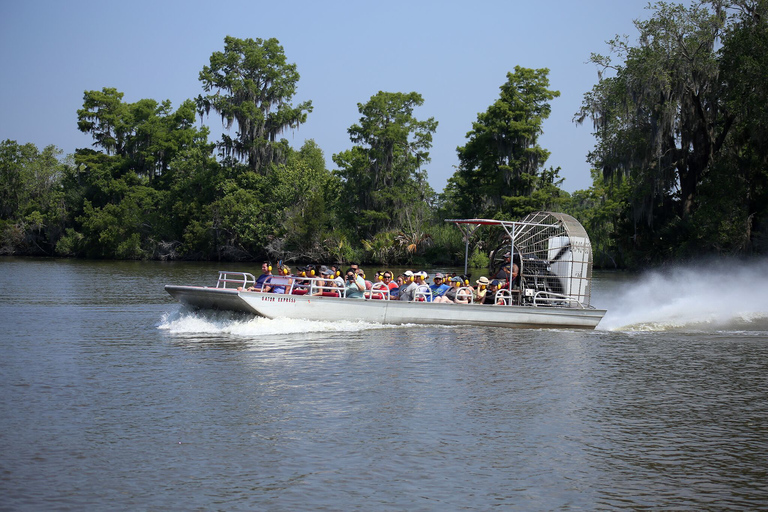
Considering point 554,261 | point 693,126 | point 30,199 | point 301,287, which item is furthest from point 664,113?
point 30,199

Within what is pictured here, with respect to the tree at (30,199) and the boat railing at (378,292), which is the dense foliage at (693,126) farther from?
the tree at (30,199)

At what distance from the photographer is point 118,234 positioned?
250 feet

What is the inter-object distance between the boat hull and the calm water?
38 cm

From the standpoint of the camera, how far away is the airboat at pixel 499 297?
21328 millimetres

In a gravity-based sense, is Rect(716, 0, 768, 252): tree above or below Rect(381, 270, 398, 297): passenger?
above

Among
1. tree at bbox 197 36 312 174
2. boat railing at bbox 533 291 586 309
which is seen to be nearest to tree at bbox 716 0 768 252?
boat railing at bbox 533 291 586 309

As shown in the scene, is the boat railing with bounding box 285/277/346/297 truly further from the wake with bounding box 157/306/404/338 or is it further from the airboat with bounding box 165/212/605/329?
the wake with bounding box 157/306/404/338

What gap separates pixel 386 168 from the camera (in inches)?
2707

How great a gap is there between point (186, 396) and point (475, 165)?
5550 cm

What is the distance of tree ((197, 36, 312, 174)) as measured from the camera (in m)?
72.0

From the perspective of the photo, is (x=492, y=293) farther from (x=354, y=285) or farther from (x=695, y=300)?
(x=695, y=300)

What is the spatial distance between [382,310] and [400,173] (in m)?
47.8

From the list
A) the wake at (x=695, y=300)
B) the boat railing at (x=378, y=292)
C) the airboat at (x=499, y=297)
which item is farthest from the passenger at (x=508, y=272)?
the boat railing at (x=378, y=292)

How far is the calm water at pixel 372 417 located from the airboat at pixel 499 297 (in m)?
0.45
